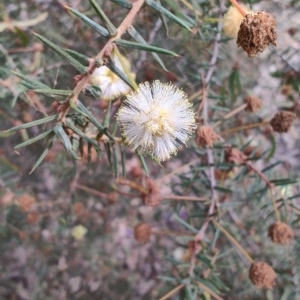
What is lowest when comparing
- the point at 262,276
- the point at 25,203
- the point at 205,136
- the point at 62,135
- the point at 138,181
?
the point at 262,276

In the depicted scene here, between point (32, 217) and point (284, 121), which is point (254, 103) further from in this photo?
point (32, 217)

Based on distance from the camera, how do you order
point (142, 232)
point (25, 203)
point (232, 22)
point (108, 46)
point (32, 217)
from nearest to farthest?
point (108, 46), point (232, 22), point (142, 232), point (25, 203), point (32, 217)

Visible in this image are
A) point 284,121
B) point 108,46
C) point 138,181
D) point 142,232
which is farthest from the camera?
point 138,181

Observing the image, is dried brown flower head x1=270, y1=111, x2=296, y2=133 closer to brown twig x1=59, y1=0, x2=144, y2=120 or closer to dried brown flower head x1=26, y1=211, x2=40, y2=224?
brown twig x1=59, y1=0, x2=144, y2=120

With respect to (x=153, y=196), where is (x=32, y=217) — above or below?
above

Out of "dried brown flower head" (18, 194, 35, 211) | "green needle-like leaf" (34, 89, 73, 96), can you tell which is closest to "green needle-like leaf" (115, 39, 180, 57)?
"green needle-like leaf" (34, 89, 73, 96)

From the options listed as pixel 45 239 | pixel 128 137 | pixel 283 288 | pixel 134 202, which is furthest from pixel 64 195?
→ pixel 128 137

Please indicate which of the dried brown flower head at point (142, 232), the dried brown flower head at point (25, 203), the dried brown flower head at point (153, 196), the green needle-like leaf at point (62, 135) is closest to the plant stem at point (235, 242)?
the dried brown flower head at point (153, 196)

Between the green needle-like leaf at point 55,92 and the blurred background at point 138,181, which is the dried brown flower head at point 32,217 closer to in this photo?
the blurred background at point 138,181

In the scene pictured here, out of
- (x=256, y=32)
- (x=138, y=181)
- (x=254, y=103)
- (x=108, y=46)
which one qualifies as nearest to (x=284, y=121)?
(x=254, y=103)
